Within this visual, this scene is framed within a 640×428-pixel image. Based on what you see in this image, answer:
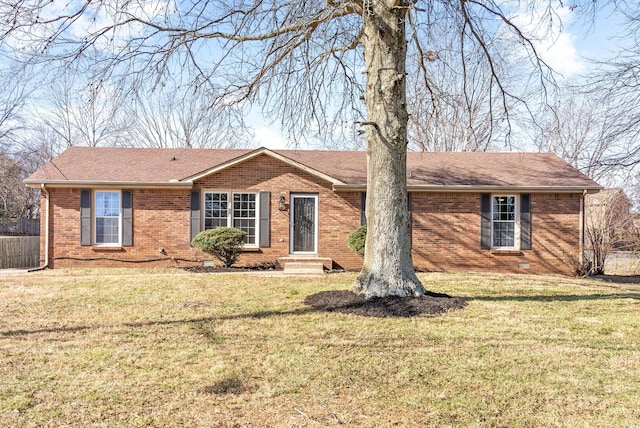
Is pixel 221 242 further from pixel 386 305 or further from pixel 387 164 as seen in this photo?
pixel 386 305

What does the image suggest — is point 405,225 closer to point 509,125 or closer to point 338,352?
point 338,352

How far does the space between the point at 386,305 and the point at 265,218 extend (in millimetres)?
7168

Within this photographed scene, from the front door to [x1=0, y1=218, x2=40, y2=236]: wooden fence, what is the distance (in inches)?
731

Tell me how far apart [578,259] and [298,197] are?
28.8 feet

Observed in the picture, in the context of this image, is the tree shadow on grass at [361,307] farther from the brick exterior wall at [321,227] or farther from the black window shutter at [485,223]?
the black window shutter at [485,223]

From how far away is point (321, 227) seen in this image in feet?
44.2

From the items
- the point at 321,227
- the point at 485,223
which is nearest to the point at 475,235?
the point at 485,223

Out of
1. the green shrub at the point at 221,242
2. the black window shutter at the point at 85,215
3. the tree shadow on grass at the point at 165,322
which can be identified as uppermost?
the black window shutter at the point at 85,215

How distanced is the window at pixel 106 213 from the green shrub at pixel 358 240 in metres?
6.99

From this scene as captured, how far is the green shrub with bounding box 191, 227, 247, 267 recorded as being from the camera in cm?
1210

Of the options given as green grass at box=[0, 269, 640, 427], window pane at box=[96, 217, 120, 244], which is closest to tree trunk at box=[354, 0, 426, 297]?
green grass at box=[0, 269, 640, 427]

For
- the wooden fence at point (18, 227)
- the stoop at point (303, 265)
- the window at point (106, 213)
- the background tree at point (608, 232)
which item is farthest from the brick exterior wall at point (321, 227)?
the wooden fence at point (18, 227)

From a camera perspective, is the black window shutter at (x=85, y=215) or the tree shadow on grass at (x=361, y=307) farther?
the black window shutter at (x=85, y=215)

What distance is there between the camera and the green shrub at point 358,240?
12.3m
